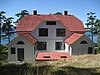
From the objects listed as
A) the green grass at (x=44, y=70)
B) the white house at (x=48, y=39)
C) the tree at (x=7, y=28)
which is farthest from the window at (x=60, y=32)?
the green grass at (x=44, y=70)

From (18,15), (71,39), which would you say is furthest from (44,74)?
(18,15)

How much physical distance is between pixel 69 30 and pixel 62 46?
113 inches

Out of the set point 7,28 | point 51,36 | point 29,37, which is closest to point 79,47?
point 51,36

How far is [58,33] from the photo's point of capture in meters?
39.1

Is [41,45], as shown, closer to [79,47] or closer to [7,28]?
[79,47]

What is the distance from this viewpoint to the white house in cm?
3469

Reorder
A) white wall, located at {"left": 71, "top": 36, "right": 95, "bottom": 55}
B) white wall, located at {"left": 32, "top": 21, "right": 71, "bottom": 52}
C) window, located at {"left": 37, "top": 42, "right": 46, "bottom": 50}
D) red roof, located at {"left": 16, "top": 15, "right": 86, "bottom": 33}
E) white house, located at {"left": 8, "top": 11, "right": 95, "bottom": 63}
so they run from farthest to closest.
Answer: red roof, located at {"left": 16, "top": 15, "right": 86, "bottom": 33} < window, located at {"left": 37, "top": 42, "right": 46, "bottom": 50} < white wall, located at {"left": 32, "top": 21, "right": 71, "bottom": 52} < white wall, located at {"left": 71, "top": 36, "right": 95, "bottom": 55} < white house, located at {"left": 8, "top": 11, "right": 95, "bottom": 63}

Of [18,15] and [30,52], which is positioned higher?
[18,15]

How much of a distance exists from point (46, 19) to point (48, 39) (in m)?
3.29

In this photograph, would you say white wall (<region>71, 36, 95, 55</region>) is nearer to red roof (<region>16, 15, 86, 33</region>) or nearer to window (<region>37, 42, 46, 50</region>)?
red roof (<region>16, 15, 86, 33</region>)

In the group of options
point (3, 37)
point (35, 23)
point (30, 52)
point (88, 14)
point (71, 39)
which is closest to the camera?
point (30, 52)

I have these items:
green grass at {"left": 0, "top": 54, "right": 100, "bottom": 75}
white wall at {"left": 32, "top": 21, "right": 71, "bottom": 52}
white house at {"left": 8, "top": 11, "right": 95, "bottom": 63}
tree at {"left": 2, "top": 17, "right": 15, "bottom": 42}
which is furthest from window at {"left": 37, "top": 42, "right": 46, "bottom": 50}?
green grass at {"left": 0, "top": 54, "right": 100, "bottom": 75}

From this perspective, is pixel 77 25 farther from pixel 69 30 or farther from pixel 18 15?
A: pixel 18 15

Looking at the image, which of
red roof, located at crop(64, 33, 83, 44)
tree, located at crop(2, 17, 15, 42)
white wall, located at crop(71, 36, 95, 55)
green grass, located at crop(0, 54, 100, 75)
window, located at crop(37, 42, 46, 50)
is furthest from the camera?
tree, located at crop(2, 17, 15, 42)
